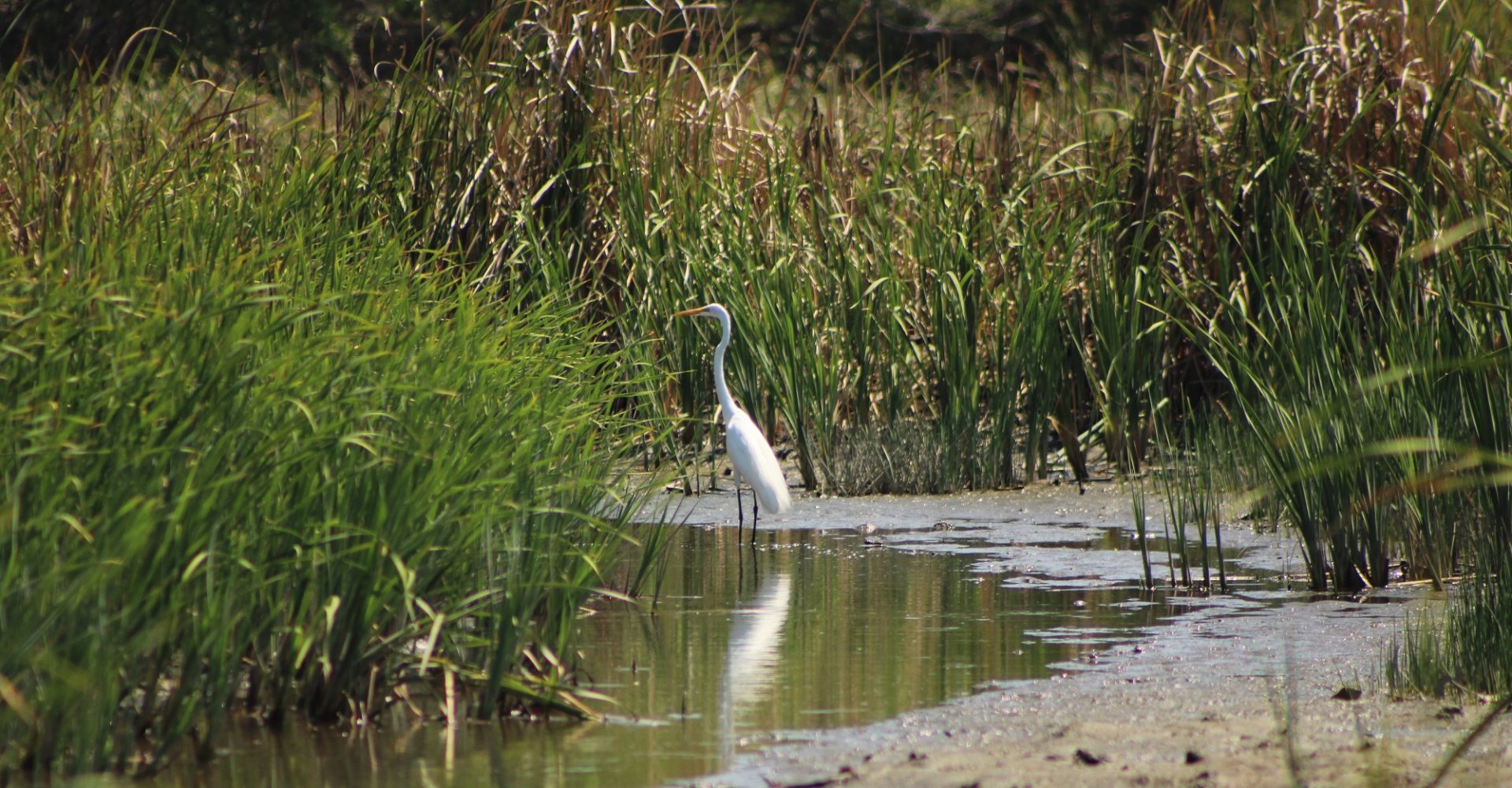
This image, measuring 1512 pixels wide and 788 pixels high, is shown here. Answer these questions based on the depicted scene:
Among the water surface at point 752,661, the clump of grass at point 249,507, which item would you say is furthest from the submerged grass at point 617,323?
the water surface at point 752,661

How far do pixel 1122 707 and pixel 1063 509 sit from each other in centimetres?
405

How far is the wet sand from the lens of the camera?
3.85 m

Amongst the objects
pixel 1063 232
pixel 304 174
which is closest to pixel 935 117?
pixel 1063 232

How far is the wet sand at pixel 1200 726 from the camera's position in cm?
385

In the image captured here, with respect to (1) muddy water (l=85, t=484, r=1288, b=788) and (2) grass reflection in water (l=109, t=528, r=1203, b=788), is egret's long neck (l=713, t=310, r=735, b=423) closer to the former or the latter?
(1) muddy water (l=85, t=484, r=1288, b=788)

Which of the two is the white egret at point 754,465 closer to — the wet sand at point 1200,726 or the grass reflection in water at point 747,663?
the grass reflection in water at point 747,663

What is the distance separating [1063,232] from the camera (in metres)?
9.63

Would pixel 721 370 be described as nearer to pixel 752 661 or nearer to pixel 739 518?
pixel 739 518

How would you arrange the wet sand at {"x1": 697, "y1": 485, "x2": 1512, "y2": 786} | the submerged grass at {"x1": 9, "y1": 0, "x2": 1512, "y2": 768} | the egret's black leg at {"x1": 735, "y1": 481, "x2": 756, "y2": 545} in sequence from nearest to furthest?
1. the wet sand at {"x1": 697, "y1": 485, "x2": 1512, "y2": 786}
2. the submerged grass at {"x1": 9, "y1": 0, "x2": 1512, "y2": 768}
3. the egret's black leg at {"x1": 735, "y1": 481, "x2": 756, "y2": 545}

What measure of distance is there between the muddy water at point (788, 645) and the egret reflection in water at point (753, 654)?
0.03 ft

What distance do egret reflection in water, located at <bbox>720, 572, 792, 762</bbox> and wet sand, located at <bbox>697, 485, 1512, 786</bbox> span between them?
34cm

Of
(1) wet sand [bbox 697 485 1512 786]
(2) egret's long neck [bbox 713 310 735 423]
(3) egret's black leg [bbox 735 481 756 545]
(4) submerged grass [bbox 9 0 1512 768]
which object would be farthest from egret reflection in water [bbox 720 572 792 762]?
(2) egret's long neck [bbox 713 310 735 423]

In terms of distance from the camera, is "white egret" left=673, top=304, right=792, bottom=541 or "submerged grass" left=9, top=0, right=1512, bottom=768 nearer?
"submerged grass" left=9, top=0, right=1512, bottom=768

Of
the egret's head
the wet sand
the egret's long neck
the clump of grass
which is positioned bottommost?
the wet sand
